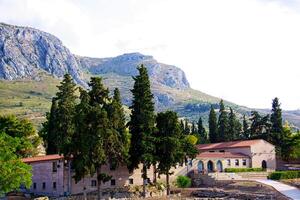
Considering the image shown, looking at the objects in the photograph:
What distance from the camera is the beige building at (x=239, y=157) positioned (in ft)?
272

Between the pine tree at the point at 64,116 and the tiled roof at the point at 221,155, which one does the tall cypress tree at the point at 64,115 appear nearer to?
the pine tree at the point at 64,116

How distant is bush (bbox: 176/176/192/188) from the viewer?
73.8 m

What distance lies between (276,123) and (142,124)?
42797mm

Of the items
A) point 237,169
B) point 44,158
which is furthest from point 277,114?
point 44,158

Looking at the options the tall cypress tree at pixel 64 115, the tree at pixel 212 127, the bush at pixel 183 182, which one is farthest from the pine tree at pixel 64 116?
the tree at pixel 212 127

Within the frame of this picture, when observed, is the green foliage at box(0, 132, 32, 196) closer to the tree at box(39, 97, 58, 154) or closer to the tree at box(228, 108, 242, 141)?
the tree at box(39, 97, 58, 154)

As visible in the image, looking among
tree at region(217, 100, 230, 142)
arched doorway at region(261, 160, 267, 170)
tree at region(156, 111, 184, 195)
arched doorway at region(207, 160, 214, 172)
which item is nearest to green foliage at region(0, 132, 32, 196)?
tree at region(156, 111, 184, 195)

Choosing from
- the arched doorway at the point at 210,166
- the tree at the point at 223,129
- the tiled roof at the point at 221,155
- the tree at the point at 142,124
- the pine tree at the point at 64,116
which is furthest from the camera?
the tree at the point at 223,129

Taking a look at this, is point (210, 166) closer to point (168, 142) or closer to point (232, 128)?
point (168, 142)

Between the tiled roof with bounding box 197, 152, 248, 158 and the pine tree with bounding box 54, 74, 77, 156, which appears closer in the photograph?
the pine tree with bounding box 54, 74, 77, 156

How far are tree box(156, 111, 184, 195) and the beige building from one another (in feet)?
52.8

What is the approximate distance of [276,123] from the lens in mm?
95875

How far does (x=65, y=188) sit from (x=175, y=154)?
52.4 feet

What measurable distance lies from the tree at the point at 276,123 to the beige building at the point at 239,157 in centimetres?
704
